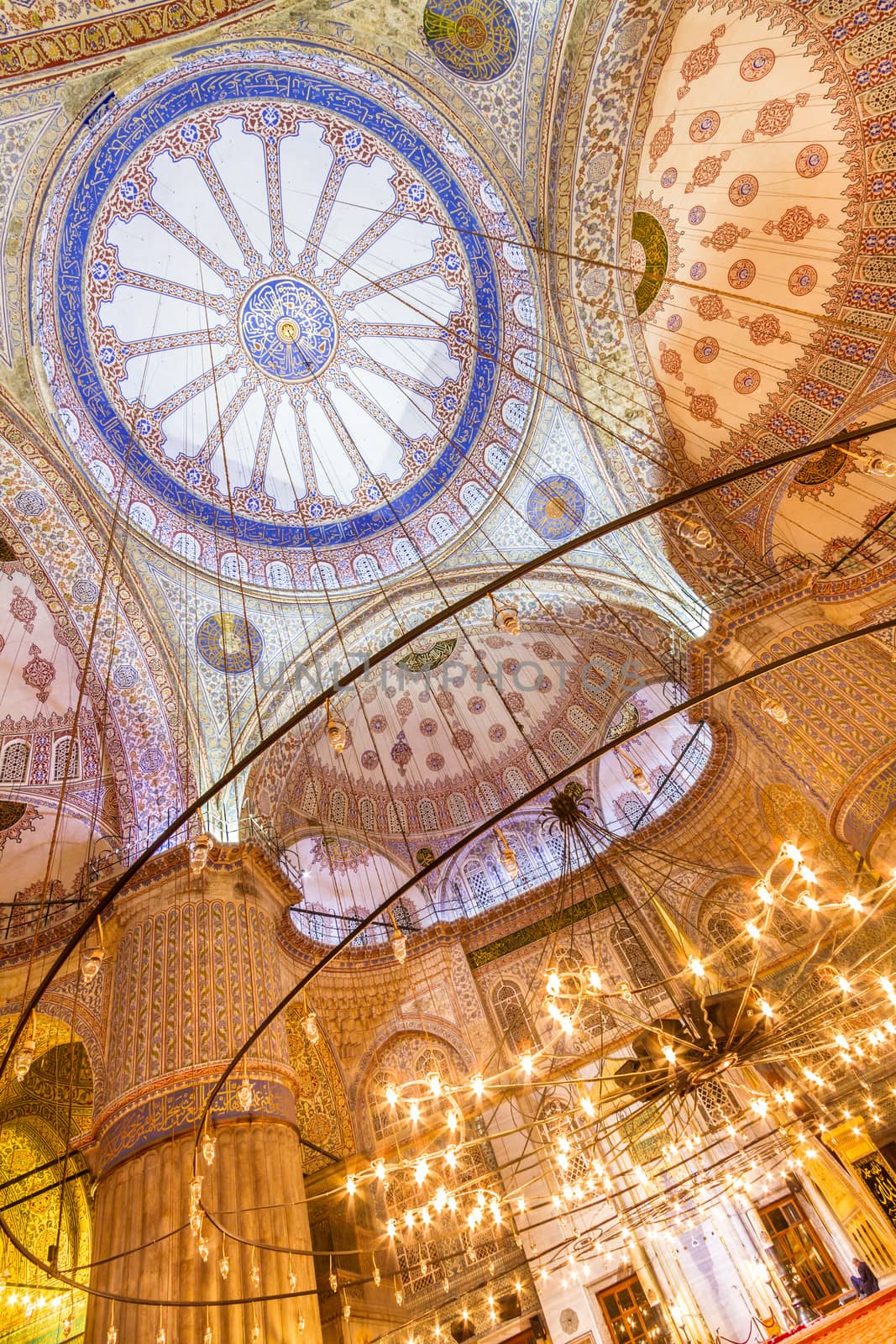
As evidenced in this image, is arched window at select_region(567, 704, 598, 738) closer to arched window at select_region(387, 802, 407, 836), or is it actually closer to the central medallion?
arched window at select_region(387, 802, 407, 836)

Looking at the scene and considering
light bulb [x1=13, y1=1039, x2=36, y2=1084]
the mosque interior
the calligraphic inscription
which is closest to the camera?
light bulb [x1=13, y1=1039, x2=36, y2=1084]

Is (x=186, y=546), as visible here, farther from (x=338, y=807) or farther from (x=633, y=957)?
(x=633, y=957)

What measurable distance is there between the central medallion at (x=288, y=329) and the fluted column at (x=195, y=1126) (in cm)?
573

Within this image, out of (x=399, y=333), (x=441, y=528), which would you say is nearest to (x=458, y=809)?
(x=441, y=528)

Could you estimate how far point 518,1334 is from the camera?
769cm

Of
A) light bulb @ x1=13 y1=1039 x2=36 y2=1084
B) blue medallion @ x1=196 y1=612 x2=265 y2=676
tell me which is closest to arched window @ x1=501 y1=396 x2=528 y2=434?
blue medallion @ x1=196 y1=612 x2=265 y2=676

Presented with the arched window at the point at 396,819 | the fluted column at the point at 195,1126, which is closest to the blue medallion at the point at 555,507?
the arched window at the point at 396,819

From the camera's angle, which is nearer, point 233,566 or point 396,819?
point 233,566

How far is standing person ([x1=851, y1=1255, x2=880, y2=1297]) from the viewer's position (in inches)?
293

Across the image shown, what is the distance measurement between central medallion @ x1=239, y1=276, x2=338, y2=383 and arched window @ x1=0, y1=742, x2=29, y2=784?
5.22 metres

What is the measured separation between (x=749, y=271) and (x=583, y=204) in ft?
5.40

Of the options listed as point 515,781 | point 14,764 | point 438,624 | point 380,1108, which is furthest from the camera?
point 515,781

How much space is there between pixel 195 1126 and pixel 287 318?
8338 mm

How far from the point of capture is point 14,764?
8.43 m
